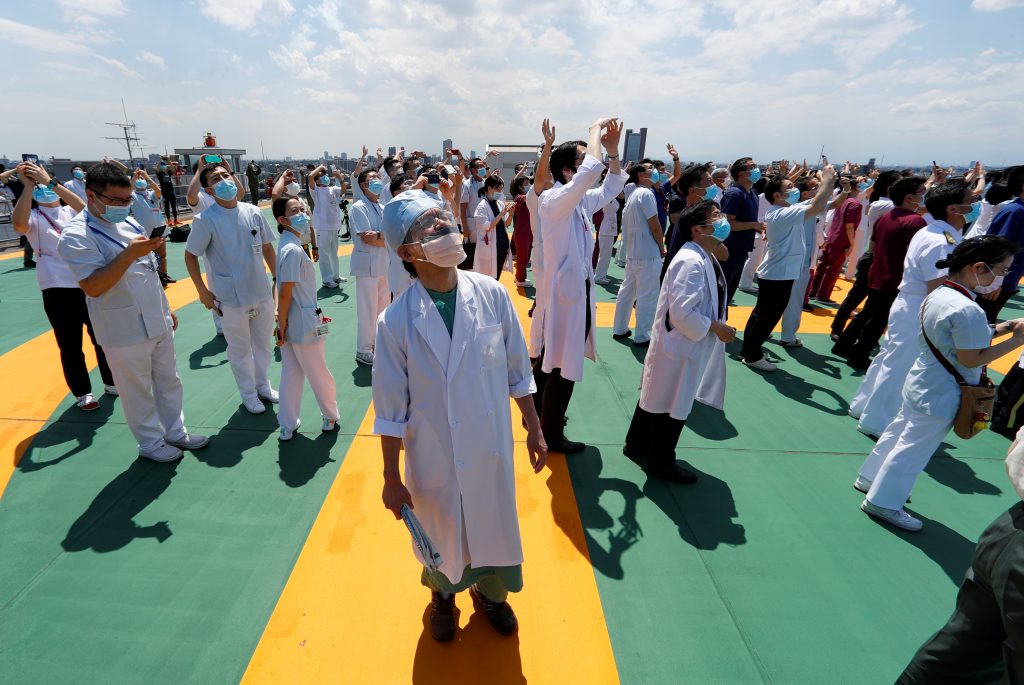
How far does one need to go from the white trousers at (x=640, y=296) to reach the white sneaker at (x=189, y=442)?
5.00 m

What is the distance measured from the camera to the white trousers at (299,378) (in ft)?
13.1

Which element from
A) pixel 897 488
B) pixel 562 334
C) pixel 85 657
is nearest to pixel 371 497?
pixel 85 657

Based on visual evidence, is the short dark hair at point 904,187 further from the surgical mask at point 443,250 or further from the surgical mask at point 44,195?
the surgical mask at point 44,195

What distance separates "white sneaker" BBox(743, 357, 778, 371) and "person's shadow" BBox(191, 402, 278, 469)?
5.40m

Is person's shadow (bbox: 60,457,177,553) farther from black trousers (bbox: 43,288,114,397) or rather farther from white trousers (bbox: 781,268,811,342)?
white trousers (bbox: 781,268,811,342)

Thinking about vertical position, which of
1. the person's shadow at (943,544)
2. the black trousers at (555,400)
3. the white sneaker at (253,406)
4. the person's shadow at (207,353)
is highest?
the black trousers at (555,400)

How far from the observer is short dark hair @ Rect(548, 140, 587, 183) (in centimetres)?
366

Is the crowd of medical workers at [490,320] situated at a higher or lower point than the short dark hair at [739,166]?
lower

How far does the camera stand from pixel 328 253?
8.77 metres

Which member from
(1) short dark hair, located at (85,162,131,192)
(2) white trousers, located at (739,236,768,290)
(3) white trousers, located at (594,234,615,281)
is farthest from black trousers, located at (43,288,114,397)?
(2) white trousers, located at (739,236,768,290)

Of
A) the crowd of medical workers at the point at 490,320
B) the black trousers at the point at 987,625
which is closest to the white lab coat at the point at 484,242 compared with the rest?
the crowd of medical workers at the point at 490,320

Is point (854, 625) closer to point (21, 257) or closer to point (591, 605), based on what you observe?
point (591, 605)

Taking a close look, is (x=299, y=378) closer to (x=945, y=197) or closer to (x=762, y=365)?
(x=762, y=365)

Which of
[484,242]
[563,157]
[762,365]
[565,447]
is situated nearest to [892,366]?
[762,365]
